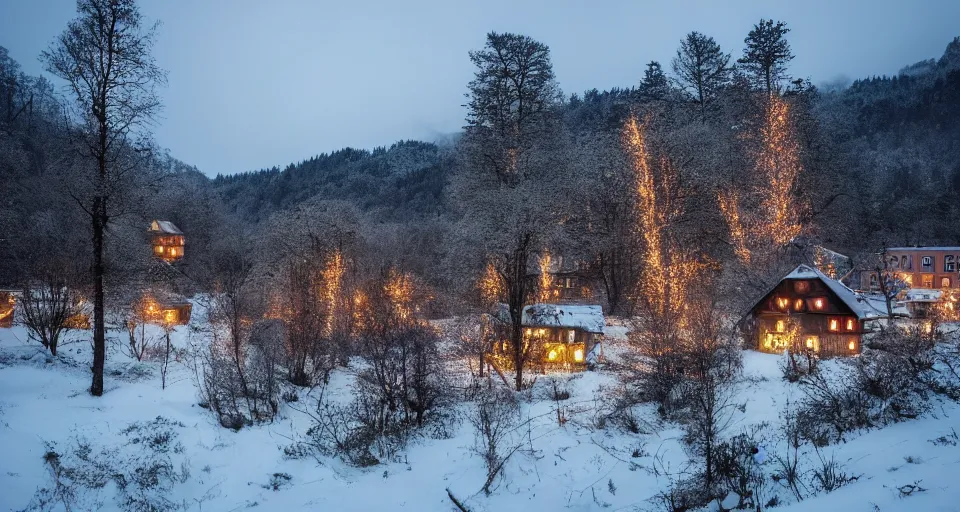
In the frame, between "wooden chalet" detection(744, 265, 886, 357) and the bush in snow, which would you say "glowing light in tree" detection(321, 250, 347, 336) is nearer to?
the bush in snow

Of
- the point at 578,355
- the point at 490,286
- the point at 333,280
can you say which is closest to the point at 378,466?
the point at 578,355

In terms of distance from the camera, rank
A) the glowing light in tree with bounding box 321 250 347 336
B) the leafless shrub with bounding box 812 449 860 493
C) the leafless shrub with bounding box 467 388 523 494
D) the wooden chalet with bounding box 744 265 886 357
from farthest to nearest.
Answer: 1. the glowing light in tree with bounding box 321 250 347 336
2. the wooden chalet with bounding box 744 265 886 357
3. the leafless shrub with bounding box 467 388 523 494
4. the leafless shrub with bounding box 812 449 860 493

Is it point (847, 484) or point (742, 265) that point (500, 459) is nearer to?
point (847, 484)

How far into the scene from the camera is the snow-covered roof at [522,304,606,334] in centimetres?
2756

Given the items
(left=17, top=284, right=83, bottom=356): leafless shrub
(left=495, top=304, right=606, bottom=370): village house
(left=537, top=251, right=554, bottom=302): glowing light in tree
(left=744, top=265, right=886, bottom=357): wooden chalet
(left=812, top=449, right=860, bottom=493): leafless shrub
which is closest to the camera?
(left=812, top=449, right=860, bottom=493): leafless shrub

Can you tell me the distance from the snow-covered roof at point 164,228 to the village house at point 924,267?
7114 centimetres

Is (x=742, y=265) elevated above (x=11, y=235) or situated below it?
below

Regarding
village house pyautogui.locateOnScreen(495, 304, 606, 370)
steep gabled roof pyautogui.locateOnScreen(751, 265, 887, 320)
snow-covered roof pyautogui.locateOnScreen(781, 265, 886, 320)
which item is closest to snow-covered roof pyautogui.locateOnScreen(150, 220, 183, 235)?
village house pyautogui.locateOnScreen(495, 304, 606, 370)

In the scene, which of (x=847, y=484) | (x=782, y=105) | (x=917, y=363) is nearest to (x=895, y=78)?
(x=782, y=105)

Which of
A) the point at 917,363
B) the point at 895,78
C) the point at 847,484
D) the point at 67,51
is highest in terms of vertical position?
the point at 895,78

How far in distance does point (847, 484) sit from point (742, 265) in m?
24.5

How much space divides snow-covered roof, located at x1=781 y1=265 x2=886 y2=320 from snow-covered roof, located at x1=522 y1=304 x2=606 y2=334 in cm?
1095

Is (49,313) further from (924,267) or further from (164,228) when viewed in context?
(924,267)

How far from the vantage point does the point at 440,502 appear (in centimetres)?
1309
